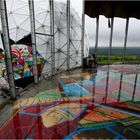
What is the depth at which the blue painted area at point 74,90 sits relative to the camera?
4645 millimetres

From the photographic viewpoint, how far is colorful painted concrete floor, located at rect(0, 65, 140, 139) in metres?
2.70

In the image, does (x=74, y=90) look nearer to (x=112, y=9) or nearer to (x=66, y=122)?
(x=66, y=122)

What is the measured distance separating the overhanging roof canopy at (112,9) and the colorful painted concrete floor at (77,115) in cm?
812

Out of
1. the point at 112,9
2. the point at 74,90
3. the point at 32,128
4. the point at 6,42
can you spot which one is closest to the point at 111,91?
the point at 74,90

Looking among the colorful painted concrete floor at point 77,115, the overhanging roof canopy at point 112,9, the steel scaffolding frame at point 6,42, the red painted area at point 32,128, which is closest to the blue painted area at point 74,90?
the colorful painted concrete floor at point 77,115

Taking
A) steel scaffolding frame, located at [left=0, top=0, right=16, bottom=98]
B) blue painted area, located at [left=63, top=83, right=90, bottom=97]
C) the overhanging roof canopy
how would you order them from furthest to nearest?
the overhanging roof canopy < blue painted area, located at [left=63, top=83, right=90, bottom=97] < steel scaffolding frame, located at [left=0, top=0, right=16, bottom=98]

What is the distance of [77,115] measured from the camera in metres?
3.32

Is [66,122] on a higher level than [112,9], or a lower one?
lower

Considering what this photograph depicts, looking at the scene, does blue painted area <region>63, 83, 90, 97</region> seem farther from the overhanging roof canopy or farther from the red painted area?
the overhanging roof canopy

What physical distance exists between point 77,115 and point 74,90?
5.63 feet

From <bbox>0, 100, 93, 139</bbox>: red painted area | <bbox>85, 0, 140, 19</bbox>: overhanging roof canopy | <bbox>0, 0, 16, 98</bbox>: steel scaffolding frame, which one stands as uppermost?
<bbox>85, 0, 140, 19</bbox>: overhanging roof canopy

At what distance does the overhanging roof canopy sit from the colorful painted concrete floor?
26.7 feet

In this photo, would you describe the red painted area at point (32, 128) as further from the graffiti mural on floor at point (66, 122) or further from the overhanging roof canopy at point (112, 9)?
the overhanging roof canopy at point (112, 9)

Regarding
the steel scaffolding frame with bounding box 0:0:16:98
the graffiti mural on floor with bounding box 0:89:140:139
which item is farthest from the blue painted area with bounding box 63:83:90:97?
the steel scaffolding frame with bounding box 0:0:16:98
